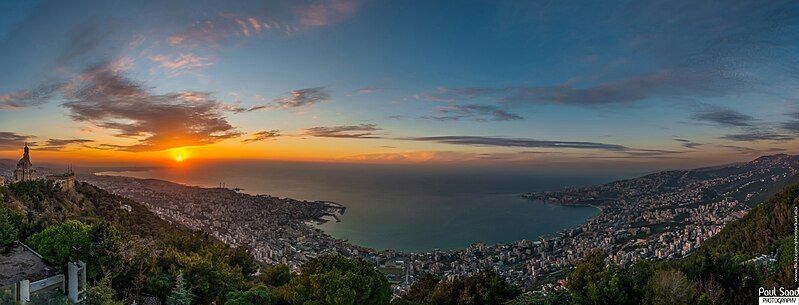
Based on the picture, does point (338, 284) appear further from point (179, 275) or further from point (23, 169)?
point (23, 169)

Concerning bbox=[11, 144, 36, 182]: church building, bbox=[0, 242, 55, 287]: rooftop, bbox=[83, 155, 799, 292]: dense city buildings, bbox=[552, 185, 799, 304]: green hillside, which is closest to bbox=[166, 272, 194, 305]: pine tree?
bbox=[0, 242, 55, 287]: rooftop

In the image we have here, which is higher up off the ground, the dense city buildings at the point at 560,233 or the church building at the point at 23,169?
the church building at the point at 23,169

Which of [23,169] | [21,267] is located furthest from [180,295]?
[23,169]

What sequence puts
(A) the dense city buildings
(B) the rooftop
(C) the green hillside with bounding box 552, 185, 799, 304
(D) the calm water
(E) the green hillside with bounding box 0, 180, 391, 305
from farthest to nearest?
(D) the calm water
(A) the dense city buildings
(E) the green hillside with bounding box 0, 180, 391, 305
(B) the rooftop
(C) the green hillside with bounding box 552, 185, 799, 304

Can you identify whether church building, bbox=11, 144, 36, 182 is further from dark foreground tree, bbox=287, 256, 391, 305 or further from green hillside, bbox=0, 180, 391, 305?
dark foreground tree, bbox=287, 256, 391, 305

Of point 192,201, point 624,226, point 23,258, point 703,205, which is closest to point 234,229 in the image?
point 192,201

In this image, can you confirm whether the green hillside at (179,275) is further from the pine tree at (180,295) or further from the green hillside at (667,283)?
the green hillside at (667,283)

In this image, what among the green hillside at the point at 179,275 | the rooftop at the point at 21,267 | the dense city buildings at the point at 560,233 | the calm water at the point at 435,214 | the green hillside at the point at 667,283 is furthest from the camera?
the calm water at the point at 435,214

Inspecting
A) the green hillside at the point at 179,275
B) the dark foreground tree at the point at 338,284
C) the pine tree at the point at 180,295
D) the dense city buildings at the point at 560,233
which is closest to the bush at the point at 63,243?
the green hillside at the point at 179,275

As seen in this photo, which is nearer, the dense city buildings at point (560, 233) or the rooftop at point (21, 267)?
the rooftop at point (21, 267)
